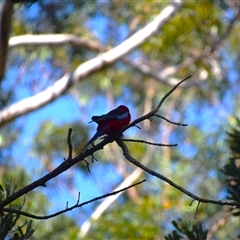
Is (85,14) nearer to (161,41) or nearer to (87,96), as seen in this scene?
(161,41)

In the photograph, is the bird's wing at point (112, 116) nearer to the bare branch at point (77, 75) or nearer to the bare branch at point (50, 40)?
the bare branch at point (77, 75)

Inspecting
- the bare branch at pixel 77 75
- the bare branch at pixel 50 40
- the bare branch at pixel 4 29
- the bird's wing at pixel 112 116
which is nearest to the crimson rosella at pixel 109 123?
the bird's wing at pixel 112 116

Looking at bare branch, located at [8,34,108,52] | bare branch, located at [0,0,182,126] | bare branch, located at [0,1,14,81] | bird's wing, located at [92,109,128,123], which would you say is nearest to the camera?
bird's wing, located at [92,109,128,123]

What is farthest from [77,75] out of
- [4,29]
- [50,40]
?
[4,29]

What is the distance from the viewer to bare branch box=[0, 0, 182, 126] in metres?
6.39

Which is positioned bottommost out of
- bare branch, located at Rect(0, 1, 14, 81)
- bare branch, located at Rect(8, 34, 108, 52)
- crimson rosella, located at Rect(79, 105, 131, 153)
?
crimson rosella, located at Rect(79, 105, 131, 153)

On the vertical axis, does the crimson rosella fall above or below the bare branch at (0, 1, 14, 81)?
below

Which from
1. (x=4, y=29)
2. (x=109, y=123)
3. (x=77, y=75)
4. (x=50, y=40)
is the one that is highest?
(x=50, y=40)

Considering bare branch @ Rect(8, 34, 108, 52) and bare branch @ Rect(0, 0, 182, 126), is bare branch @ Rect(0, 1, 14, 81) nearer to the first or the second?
bare branch @ Rect(0, 0, 182, 126)

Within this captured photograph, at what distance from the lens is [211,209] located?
9359 millimetres

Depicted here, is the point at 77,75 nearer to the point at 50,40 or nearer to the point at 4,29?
the point at 50,40

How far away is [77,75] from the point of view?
712cm

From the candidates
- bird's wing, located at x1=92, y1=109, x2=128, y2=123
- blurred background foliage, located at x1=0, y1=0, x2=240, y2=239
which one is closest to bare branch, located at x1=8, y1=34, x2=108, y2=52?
blurred background foliage, located at x1=0, y1=0, x2=240, y2=239

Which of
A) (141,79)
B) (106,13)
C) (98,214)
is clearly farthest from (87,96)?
(98,214)
